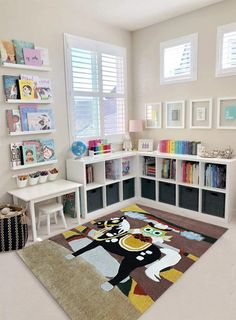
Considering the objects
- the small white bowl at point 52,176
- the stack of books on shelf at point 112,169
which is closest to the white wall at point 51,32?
the small white bowl at point 52,176

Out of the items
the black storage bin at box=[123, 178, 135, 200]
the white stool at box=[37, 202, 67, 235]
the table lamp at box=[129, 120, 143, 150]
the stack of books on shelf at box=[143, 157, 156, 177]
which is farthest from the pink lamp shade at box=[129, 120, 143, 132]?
the white stool at box=[37, 202, 67, 235]

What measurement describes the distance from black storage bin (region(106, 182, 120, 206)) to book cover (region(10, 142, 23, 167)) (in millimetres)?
1259

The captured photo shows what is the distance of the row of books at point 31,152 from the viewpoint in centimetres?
290

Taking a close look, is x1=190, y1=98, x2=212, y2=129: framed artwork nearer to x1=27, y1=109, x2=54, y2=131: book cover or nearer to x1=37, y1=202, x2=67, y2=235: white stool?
x1=27, y1=109, x2=54, y2=131: book cover

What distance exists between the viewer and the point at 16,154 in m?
2.91

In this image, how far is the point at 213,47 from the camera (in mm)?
3191

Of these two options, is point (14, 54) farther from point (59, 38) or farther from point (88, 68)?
point (88, 68)

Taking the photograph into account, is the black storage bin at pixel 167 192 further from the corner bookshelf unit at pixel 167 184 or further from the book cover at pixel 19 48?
the book cover at pixel 19 48

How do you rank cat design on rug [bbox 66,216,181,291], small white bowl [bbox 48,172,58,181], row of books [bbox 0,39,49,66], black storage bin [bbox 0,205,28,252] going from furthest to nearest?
small white bowl [bbox 48,172,58,181] → row of books [bbox 0,39,49,66] → black storage bin [bbox 0,205,28,252] → cat design on rug [bbox 66,216,181,291]

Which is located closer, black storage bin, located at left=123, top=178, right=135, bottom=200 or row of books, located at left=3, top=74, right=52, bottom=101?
row of books, located at left=3, top=74, right=52, bottom=101

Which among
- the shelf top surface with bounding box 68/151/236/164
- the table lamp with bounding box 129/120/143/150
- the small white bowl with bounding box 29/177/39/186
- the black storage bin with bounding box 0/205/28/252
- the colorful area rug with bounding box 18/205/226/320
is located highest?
the table lamp with bounding box 129/120/143/150

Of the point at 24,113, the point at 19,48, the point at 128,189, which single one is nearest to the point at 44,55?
the point at 19,48

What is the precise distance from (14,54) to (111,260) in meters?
2.46

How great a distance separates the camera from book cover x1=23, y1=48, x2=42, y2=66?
2864mm
